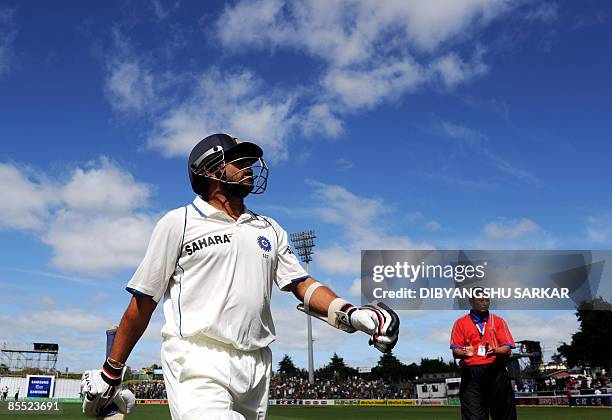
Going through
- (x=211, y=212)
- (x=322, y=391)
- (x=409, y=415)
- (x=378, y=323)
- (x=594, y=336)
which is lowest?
(x=409, y=415)

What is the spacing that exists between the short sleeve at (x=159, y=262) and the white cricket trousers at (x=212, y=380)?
34 centimetres

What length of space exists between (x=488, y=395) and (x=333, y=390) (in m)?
61.2

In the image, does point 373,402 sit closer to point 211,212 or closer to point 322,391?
point 322,391

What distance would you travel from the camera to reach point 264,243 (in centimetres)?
412

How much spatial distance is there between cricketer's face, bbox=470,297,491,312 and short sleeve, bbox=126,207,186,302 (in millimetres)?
6443

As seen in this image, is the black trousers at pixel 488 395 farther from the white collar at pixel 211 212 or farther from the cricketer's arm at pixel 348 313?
the white collar at pixel 211 212

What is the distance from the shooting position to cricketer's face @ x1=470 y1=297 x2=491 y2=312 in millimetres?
9250

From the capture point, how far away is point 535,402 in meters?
41.1

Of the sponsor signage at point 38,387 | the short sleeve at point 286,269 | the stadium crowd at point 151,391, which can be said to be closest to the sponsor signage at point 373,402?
the stadium crowd at point 151,391

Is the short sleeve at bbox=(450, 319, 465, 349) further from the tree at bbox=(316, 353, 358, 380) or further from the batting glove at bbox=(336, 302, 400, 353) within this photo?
the tree at bbox=(316, 353, 358, 380)

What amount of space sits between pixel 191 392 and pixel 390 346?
116 centimetres

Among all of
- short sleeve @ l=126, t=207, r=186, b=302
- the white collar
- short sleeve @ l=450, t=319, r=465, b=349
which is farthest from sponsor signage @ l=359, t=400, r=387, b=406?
short sleeve @ l=126, t=207, r=186, b=302

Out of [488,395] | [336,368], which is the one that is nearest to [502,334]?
[488,395]

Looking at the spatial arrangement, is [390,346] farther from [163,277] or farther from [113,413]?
[113,413]
